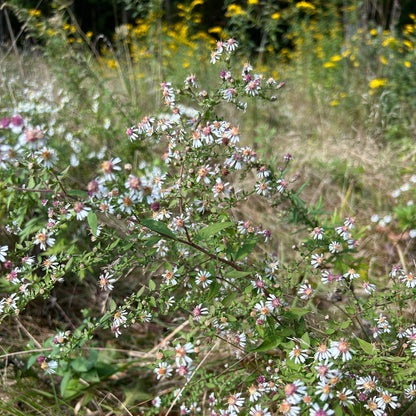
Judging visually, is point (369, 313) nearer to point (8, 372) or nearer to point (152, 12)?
point (8, 372)

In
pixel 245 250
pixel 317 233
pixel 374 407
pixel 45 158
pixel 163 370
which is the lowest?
pixel 374 407

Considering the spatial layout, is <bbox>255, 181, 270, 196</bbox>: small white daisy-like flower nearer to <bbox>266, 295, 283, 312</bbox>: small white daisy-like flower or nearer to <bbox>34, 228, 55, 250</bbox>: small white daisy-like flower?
<bbox>266, 295, 283, 312</bbox>: small white daisy-like flower

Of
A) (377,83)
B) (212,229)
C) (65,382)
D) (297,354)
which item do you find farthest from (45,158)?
(377,83)

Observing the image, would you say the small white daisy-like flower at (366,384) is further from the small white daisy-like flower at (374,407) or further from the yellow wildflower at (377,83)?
the yellow wildflower at (377,83)

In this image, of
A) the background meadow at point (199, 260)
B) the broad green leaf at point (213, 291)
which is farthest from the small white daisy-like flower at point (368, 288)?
the broad green leaf at point (213, 291)

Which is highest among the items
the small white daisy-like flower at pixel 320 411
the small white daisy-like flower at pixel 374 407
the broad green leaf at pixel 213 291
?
the broad green leaf at pixel 213 291

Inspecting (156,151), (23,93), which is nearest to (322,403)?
(156,151)

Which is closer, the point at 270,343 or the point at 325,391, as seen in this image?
the point at 325,391

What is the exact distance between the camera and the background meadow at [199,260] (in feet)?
3.60

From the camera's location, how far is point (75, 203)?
1016 millimetres

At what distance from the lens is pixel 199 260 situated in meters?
1.37

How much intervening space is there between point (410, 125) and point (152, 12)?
243 cm

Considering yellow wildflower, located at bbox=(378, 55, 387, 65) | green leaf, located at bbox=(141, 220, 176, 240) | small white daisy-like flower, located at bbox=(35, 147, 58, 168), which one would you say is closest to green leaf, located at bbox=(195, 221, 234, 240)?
green leaf, located at bbox=(141, 220, 176, 240)

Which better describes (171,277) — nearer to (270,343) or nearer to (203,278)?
(203,278)
